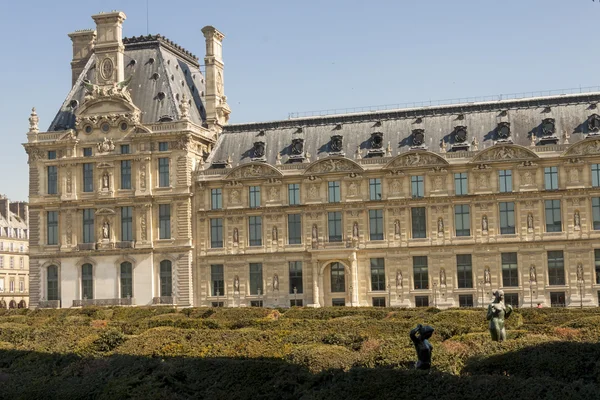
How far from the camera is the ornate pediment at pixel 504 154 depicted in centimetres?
7325

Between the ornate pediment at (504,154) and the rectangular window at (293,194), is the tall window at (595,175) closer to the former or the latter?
the ornate pediment at (504,154)

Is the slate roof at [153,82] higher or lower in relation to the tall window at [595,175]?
higher

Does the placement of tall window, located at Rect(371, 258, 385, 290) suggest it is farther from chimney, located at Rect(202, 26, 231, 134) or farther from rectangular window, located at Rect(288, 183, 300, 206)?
chimney, located at Rect(202, 26, 231, 134)

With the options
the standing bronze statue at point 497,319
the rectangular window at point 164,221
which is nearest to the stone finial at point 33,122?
the rectangular window at point 164,221

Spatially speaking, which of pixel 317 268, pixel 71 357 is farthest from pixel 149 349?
pixel 317 268

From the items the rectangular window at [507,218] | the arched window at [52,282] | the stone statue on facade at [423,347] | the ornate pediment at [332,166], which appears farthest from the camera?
the arched window at [52,282]

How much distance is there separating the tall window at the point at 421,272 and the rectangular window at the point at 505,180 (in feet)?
26.9

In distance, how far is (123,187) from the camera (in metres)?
81.9

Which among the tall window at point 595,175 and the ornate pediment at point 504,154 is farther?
the ornate pediment at point 504,154

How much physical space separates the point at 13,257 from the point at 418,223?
67.9 meters

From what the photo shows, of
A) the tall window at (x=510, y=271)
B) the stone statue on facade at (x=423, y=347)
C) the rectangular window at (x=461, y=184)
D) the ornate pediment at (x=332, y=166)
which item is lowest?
the stone statue on facade at (x=423, y=347)

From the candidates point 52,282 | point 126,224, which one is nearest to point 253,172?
point 126,224

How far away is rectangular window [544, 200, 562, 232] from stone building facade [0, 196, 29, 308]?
7341cm

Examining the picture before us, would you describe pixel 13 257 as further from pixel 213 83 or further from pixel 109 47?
pixel 213 83
